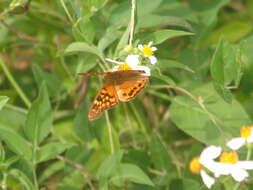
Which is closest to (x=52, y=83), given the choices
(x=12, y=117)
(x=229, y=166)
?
(x=12, y=117)

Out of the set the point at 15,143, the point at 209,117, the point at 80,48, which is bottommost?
the point at 209,117

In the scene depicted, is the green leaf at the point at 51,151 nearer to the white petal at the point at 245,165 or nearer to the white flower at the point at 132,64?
the white flower at the point at 132,64

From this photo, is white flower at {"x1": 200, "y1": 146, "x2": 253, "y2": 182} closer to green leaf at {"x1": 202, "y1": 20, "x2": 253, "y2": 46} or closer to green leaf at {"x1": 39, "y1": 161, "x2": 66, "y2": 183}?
green leaf at {"x1": 39, "y1": 161, "x2": 66, "y2": 183}

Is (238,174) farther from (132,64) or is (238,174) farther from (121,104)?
(121,104)

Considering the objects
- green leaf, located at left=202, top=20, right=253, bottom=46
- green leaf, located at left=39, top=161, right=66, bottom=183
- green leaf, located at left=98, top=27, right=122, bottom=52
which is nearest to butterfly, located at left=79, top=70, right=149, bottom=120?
green leaf, located at left=98, top=27, right=122, bottom=52

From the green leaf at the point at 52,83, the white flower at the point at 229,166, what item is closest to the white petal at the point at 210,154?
the white flower at the point at 229,166

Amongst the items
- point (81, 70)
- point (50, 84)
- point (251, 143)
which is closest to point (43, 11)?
point (50, 84)
